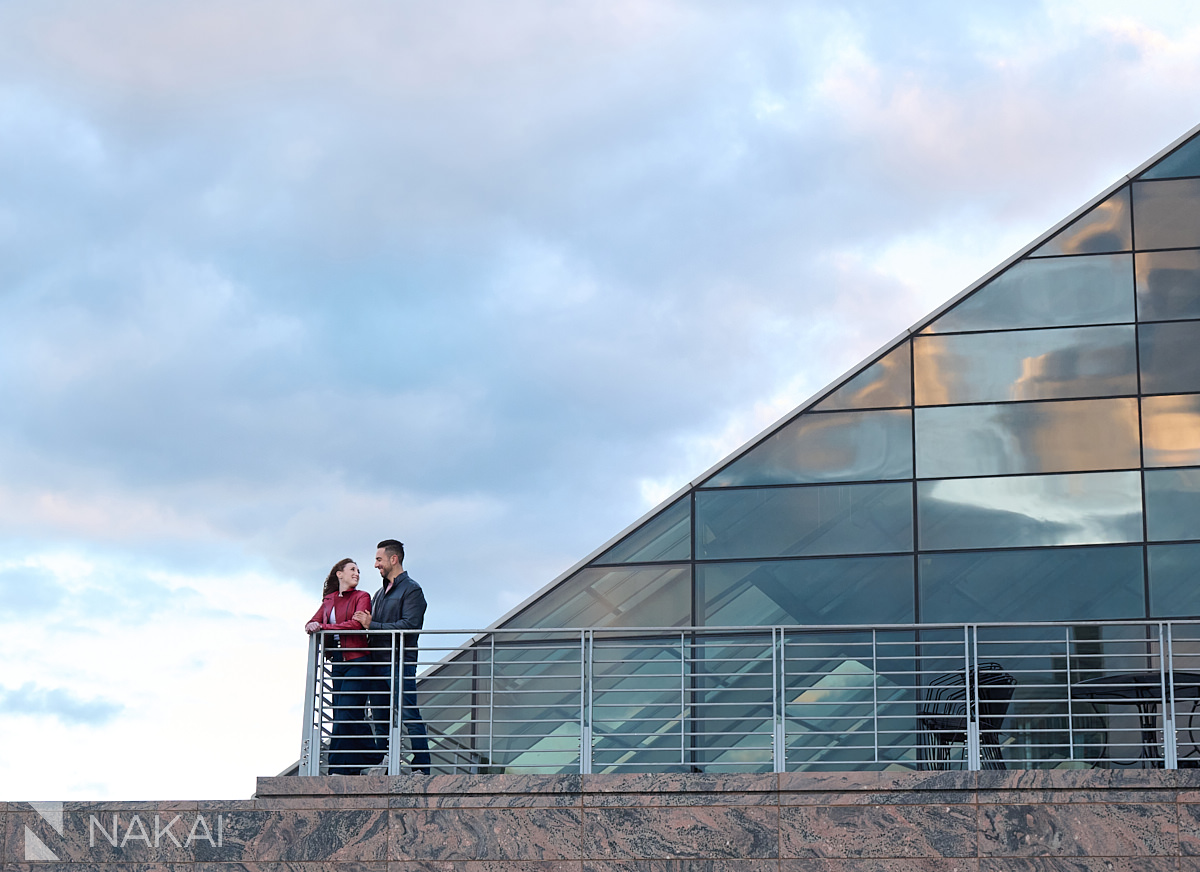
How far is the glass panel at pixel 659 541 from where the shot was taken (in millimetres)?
16953

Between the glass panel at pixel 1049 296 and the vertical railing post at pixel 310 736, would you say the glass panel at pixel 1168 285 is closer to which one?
the glass panel at pixel 1049 296

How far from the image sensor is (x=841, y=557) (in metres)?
16.8

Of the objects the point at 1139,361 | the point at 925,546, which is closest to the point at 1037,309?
the point at 1139,361

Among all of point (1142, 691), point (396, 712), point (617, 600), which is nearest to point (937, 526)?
point (1142, 691)

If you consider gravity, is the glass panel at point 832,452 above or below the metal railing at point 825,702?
above

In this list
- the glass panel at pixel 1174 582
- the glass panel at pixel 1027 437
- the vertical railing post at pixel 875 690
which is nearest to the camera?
the vertical railing post at pixel 875 690

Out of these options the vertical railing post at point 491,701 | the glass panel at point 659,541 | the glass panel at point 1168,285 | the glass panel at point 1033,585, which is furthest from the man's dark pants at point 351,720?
the glass panel at point 1168,285

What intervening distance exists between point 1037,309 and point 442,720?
7.60 metres

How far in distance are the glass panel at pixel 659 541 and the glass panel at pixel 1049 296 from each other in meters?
3.32

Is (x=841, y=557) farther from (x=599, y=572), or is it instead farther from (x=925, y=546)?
(x=599, y=572)

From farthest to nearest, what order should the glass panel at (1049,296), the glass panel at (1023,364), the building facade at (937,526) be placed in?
the glass panel at (1049,296), the glass panel at (1023,364), the building facade at (937,526)

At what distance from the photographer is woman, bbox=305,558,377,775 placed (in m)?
12.0

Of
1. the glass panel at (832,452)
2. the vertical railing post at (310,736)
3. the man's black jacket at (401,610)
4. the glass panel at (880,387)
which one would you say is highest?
the glass panel at (880,387)

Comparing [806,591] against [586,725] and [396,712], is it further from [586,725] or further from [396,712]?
[396,712]
